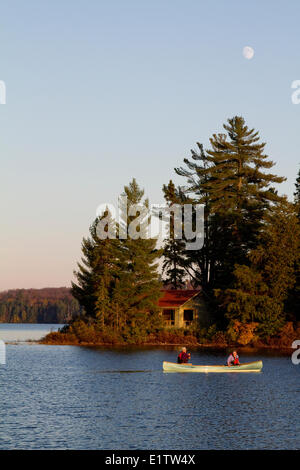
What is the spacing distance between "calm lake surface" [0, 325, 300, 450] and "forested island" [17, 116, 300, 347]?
14171 mm

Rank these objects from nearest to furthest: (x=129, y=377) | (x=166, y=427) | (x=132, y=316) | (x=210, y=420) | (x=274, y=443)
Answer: (x=274, y=443) → (x=166, y=427) → (x=210, y=420) → (x=129, y=377) → (x=132, y=316)

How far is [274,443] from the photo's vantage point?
96.0 ft

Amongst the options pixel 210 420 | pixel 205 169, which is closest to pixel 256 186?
pixel 205 169

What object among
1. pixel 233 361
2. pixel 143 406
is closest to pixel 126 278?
pixel 233 361

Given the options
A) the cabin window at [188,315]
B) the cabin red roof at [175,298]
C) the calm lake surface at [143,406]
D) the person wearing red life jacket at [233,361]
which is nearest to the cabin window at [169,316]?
the cabin red roof at [175,298]

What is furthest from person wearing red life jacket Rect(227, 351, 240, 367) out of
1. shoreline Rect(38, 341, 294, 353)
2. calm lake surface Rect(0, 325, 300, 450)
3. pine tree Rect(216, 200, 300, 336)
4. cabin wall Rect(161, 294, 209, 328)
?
cabin wall Rect(161, 294, 209, 328)

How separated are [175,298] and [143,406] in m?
57.7

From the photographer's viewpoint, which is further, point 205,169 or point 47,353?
point 205,169

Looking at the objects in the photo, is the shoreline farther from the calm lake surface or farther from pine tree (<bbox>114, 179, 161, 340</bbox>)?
the calm lake surface

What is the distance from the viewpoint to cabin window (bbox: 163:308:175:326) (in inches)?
3669
